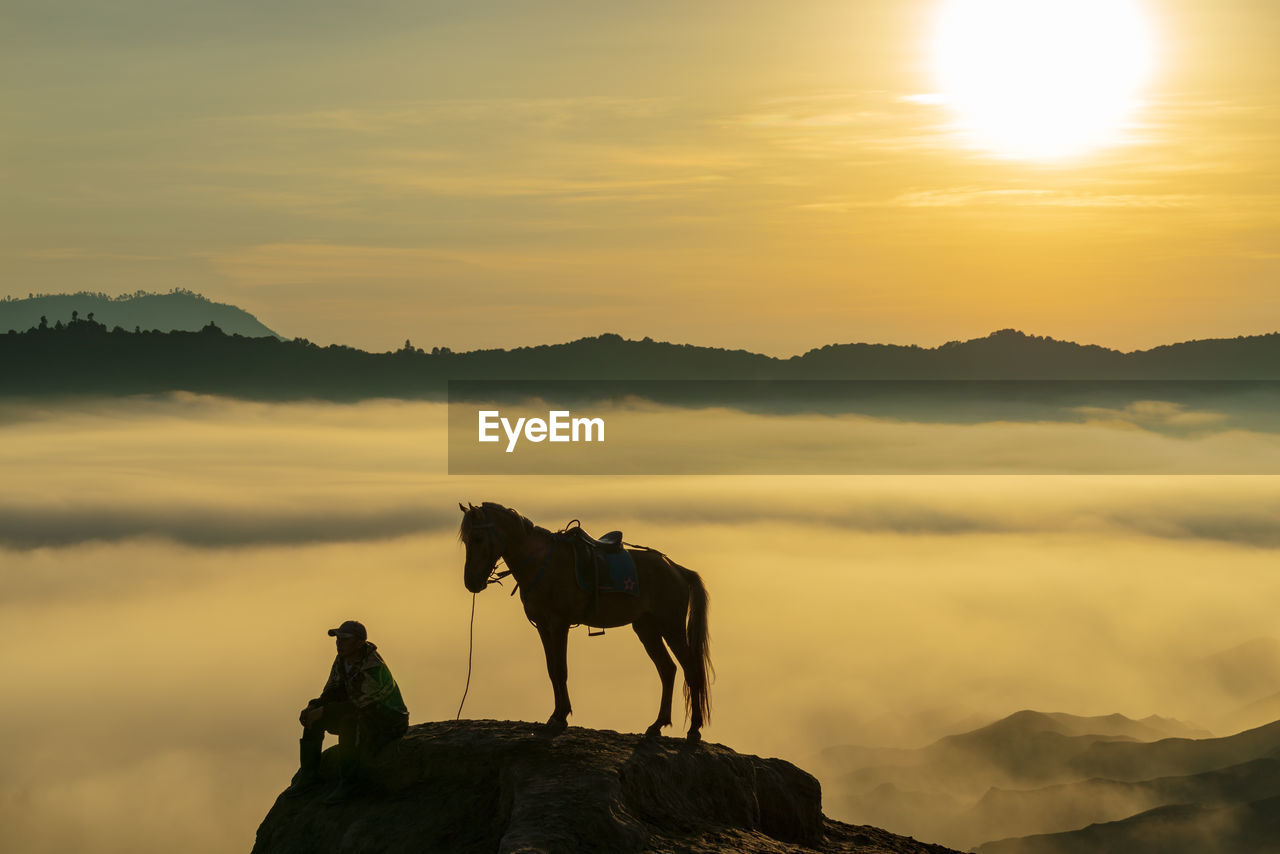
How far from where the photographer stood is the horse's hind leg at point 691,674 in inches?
736

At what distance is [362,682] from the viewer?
16.5 m

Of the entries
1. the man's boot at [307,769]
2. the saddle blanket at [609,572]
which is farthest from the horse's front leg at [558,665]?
the man's boot at [307,769]

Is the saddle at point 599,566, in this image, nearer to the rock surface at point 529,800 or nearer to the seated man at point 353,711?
the rock surface at point 529,800

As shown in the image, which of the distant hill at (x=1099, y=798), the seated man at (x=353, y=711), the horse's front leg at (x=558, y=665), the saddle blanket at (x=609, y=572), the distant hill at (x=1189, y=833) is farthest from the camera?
the distant hill at (x=1099, y=798)

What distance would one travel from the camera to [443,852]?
15883 mm

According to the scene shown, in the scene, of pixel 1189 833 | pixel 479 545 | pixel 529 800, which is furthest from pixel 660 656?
pixel 1189 833

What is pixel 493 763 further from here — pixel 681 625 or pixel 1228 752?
pixel 1228 752

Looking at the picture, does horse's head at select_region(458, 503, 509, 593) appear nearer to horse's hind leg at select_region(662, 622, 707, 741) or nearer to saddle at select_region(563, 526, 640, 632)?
saddle at select_region(563, 526, 640, 632)

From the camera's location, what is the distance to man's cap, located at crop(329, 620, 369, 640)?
53.1ft

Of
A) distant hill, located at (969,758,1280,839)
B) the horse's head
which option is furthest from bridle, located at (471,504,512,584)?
distant hill, located at (969,758,1280,839)

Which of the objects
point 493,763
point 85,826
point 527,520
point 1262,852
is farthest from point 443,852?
point 85,826

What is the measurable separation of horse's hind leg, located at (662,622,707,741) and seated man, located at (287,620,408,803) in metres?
3.81

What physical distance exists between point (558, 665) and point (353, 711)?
8.78 feet

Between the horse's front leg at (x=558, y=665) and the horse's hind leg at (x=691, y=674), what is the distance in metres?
1.61
